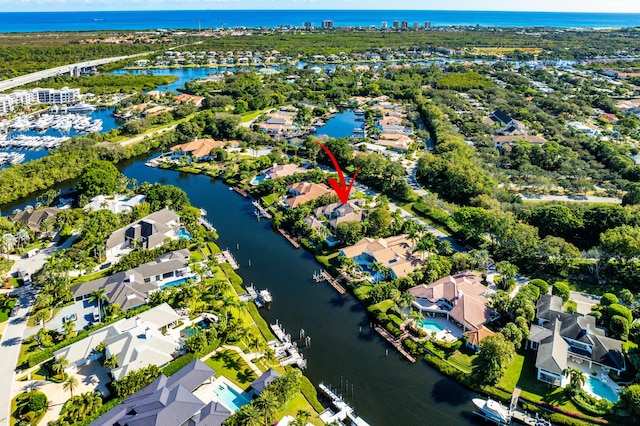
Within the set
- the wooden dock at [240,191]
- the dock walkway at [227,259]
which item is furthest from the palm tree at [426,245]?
the wooden dock at [240,191]

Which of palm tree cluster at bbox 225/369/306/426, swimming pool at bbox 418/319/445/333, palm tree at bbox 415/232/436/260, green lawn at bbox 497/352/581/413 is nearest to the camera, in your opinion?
palm tree cluster at bbox 225/369/306/426

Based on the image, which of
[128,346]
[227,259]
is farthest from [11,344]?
[227,259]

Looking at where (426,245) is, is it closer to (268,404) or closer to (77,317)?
(268,404)

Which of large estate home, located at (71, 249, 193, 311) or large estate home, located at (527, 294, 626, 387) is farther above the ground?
large estate home, located at (71, 249, 193, 311)

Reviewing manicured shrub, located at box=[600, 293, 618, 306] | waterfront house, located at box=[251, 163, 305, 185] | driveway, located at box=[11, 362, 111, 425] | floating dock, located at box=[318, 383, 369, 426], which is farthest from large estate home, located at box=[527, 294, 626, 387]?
waterfront house, located at box=[251, 163, 305, 185]

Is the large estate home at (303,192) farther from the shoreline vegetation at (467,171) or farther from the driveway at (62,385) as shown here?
the driveway at (62,385)

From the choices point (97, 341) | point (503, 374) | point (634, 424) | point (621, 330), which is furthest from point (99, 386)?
point (621, 330)

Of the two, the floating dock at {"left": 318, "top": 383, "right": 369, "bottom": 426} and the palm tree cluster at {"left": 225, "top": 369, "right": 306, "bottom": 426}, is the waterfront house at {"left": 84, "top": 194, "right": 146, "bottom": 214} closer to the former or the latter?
the palm tree cluster at {"left": 225, "top": 369, "right": 306, "bottom": 426}
